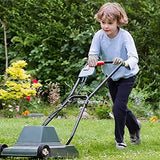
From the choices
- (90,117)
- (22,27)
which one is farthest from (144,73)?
(22,27)

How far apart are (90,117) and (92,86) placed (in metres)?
1.37

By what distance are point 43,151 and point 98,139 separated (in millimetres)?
1900

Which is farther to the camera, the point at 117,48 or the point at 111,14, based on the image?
the point at 117,48

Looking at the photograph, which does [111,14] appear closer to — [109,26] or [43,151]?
[109,26]

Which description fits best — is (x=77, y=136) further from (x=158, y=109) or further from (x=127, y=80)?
(x=158, y=109)

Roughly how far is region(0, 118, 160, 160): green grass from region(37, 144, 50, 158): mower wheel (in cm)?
39

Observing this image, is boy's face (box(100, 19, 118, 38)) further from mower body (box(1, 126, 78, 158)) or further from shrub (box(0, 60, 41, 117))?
shrub (box(0, 60, 41, 117))

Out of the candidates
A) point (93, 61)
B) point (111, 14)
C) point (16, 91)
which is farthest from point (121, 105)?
point (16, 91)

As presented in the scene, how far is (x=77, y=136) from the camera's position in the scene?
571cm

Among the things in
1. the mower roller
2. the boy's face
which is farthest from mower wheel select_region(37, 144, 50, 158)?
the boy's face

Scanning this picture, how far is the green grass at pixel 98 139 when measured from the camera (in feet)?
13.5

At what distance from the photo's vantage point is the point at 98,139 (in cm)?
541

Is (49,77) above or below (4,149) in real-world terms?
below

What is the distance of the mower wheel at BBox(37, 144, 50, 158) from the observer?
3538 millimetres
